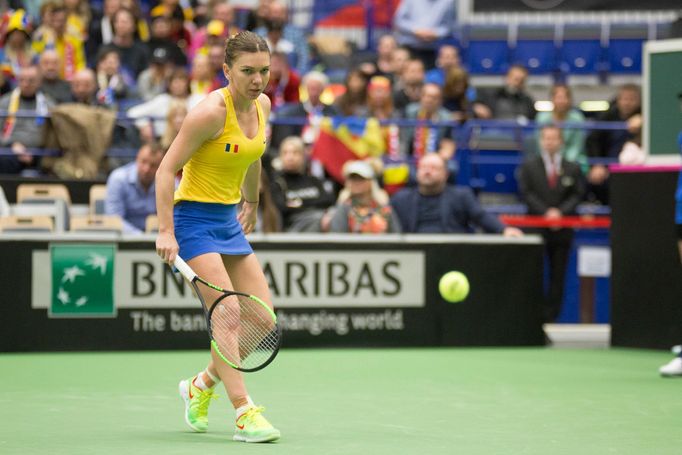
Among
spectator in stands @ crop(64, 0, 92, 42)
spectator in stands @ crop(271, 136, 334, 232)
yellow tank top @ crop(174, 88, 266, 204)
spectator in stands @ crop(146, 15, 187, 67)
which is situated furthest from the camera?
spectator in stands @ crop(64, 0, 92, 42)

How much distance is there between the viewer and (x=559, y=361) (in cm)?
1064

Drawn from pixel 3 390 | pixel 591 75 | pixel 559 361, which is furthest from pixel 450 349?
pixel 591 75

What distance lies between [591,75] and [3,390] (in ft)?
41.4

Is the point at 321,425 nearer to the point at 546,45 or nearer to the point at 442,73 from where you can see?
the point at 442,73

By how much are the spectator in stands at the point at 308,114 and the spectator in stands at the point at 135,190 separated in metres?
1.98

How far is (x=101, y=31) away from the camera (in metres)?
16.3

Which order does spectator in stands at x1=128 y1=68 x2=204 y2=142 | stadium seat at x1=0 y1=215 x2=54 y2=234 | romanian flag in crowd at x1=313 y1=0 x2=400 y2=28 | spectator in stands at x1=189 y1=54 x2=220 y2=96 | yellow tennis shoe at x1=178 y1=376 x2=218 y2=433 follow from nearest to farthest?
yellow tennis shoe at x1=178 y1=376 x2=218 y2=433, stadium seat at x1=0 y1=215 x2=54 y2=234, spectator in stands at x1=128 y1=68 x2=204 y2=142, spectator in stands at x1=189 y1=54 x2=220 y2=96, romanian flag in crowd at x1=313 y1=0 x2=400 y2=28

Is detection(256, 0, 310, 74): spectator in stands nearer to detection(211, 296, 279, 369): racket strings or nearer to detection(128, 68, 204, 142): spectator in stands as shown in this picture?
detection(128, 68, 204, 142): spectator in stands

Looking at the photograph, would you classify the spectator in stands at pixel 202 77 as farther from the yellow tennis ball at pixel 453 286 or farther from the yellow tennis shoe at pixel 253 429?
the yellow tennis shoe at pixel 253 429

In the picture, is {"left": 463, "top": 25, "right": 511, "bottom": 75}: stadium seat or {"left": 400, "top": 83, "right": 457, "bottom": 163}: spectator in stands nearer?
{"left": 400, "top": 83, "right": 457, "bottom": 163}: spectator in stands

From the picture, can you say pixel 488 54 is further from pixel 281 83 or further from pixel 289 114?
pixel 289 114

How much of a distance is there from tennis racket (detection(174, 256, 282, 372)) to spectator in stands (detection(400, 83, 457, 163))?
7901mm

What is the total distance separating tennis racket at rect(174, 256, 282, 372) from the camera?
6016mm

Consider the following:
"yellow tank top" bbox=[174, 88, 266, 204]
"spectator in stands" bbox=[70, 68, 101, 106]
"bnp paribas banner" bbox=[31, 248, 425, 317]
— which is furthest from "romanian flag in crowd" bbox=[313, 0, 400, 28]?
"yellow tank top" bbox=[174, 88, 266, 204]
